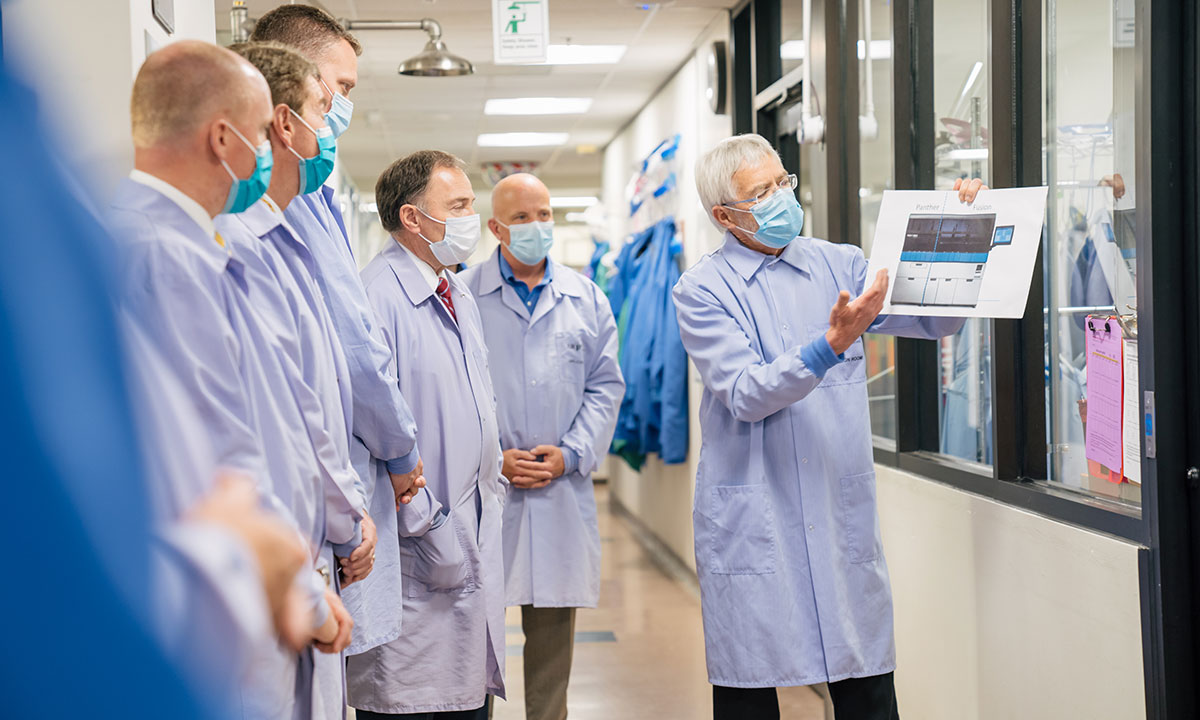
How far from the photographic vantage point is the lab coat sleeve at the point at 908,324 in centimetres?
229

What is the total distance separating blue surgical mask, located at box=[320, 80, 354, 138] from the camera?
2086 mm

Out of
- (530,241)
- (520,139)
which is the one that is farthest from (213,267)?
(520,139)

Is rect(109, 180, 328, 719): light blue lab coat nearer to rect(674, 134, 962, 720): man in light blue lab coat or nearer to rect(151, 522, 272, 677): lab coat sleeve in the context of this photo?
rect(151, 522, 272, 677): lab coat sleeve

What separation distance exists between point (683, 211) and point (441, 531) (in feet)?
12.9

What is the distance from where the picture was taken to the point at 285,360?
4.80ft

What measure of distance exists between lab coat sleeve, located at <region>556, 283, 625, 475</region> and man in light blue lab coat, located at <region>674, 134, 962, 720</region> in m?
0.78

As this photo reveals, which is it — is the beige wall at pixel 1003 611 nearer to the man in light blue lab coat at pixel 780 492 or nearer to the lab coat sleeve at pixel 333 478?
the man in light blue lab coat at pixel 780 492

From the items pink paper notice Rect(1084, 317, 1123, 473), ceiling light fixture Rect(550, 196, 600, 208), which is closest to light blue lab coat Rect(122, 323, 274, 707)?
pink paper notice Rect(1084, 317, 1123, 473)

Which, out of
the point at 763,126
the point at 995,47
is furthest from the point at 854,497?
the point at 763,126

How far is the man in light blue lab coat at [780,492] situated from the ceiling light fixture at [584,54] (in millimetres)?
3517

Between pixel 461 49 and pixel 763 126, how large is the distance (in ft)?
5.94

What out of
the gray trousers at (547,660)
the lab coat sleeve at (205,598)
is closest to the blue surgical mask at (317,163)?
the lab coat sleeve at (205,598)

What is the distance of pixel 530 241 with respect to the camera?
3.17 meters

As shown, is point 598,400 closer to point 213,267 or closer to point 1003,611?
point 1003,611
